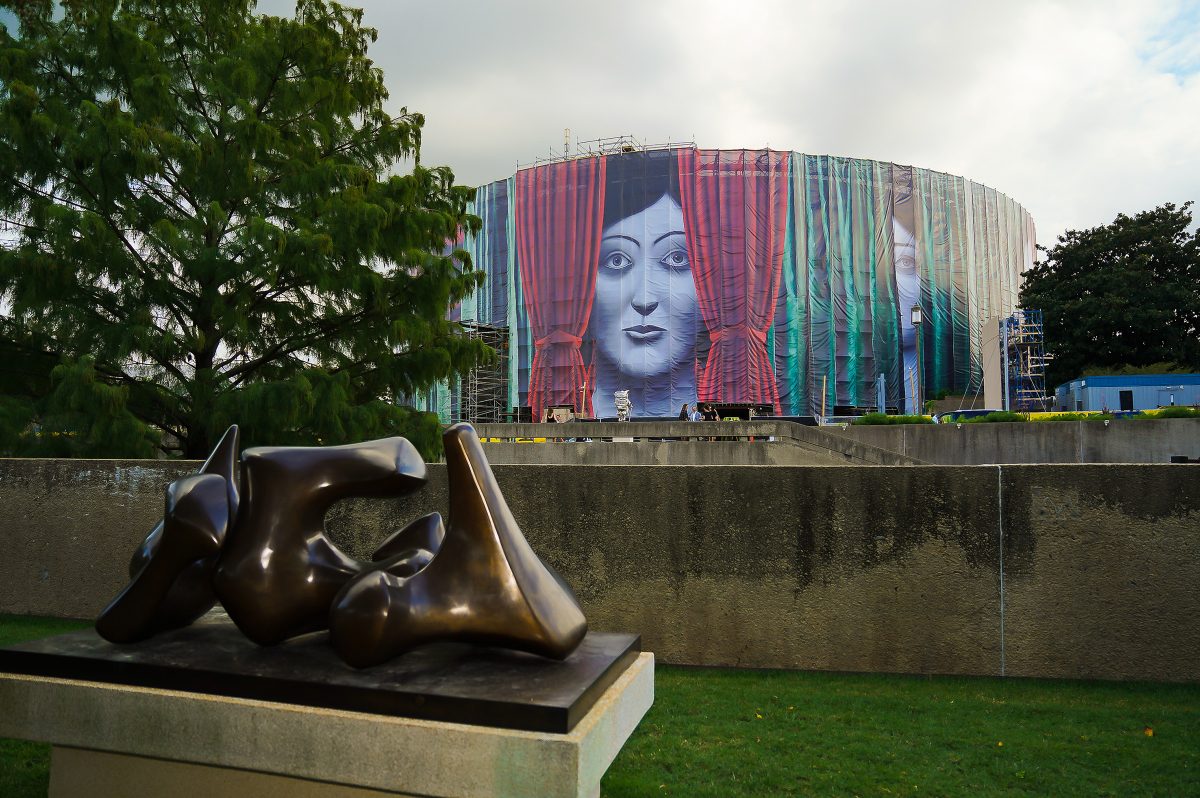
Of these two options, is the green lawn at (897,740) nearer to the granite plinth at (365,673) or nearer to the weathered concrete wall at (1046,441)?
the granite plinth at (365,673)

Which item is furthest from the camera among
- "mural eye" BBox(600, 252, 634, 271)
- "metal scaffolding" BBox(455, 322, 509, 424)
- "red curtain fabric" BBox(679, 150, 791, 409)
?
"metal scaffolding" BBox(455, 322, 509, 424)

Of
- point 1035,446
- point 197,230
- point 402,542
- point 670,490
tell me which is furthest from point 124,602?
point 1035,446

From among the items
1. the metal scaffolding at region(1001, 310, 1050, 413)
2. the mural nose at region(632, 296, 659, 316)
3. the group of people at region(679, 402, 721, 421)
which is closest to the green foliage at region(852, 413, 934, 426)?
the group of people at region(679, 402, 721, 421)

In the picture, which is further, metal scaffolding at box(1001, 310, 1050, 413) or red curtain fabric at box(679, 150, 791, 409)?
red curtain fabric at box(679, 150, 791, 409)

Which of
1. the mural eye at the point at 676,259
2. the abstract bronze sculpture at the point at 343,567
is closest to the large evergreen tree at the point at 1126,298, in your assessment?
the mural eye at the point at 676,259

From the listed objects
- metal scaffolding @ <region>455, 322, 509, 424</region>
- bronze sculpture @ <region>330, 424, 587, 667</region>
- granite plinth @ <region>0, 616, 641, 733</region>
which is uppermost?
metal scaffolding @ <region>455, 322, 509, 424</region>

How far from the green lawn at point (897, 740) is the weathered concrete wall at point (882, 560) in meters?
0.25

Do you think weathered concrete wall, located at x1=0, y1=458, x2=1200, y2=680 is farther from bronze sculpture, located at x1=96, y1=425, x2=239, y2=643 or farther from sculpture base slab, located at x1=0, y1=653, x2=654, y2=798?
bronze sculpture, located at x1=96, y1=425, x2=239, y2=643

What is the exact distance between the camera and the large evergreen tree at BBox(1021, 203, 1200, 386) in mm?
36678

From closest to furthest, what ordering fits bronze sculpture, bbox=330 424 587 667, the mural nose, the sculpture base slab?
1. the sculpture base slab
2. bronze sculpture, bbox=330 424 587 667
3. the mural nose

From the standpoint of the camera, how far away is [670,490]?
5.61m

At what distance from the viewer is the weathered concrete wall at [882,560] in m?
5.04

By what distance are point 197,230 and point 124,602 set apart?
6.85 metres

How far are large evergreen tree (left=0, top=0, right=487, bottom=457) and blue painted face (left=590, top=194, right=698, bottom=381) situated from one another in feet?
95.7
